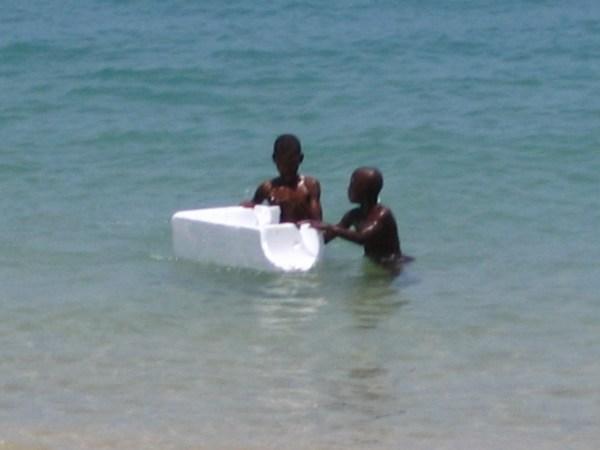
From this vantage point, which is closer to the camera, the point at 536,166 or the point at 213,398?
the point at 213,398

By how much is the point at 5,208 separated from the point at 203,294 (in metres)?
2.77

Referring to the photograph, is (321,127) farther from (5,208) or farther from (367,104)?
(5,208)

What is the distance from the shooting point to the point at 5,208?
10844 mm

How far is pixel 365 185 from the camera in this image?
9.09m

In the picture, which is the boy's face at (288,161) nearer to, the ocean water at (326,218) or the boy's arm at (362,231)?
the boy's arm at (362,231)

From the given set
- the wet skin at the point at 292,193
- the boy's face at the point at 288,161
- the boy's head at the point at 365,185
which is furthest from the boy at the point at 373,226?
the boy's face at the point at 288,161

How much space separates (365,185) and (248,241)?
0.79m

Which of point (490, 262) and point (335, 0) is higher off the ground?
point (335, 0)

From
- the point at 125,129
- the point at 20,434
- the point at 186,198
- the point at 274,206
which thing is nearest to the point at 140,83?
the point at 125,129

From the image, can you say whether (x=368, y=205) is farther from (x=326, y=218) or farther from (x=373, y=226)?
(x=326, y=218)

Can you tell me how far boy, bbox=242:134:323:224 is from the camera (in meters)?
9.32

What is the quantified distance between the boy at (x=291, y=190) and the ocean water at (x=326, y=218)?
1.22ft

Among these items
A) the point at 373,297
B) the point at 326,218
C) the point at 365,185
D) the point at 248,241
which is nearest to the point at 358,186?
the point at 365,185

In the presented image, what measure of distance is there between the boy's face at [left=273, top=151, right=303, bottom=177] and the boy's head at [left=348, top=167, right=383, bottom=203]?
41 centimetres
